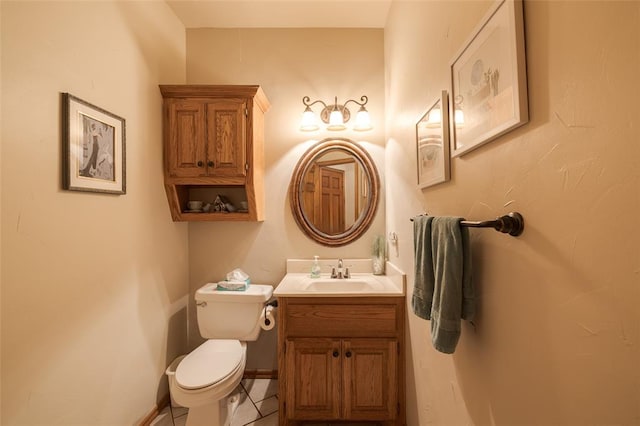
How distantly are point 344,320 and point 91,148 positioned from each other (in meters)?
1.61

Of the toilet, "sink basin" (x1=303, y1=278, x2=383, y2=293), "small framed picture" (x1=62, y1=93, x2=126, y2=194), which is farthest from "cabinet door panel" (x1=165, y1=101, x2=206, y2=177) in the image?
"sink basin" (x1=303, y1=278, x2=383, y2=293)

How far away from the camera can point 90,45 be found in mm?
1351

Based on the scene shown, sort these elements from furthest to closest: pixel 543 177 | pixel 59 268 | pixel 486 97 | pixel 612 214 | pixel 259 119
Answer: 1. pixel 259 119
2. pixel 59 268
3. pixel 486 97
4. pixel 543 177
5. pixel 612 214

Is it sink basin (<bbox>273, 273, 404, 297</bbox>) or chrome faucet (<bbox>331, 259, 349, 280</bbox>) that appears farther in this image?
chrome faucet (<bbox>331, 259, 349, 280</bbox>)

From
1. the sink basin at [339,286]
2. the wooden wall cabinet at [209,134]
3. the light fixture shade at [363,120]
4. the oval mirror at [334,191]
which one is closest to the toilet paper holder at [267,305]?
the sink basin at [339,286]

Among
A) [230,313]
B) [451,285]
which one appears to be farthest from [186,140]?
[451,285]

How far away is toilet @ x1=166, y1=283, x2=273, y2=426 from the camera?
151cm

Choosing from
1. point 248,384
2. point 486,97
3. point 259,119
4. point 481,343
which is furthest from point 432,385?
point 259,119

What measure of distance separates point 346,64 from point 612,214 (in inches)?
87.0

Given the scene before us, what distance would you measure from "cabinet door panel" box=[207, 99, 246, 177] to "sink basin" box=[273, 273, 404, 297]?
846mm

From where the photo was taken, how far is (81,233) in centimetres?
130

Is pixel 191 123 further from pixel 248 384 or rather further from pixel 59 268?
pixel 248 384

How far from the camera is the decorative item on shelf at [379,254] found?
2.13 m

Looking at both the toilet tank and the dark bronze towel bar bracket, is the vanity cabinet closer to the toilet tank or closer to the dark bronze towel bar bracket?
the toilet tank
